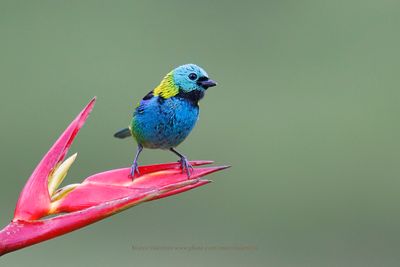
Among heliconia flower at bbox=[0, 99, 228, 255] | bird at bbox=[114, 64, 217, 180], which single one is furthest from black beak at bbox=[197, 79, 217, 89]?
heliconia flower at bbox=[0, 99, 228, 255]

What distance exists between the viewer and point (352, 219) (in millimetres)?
3396

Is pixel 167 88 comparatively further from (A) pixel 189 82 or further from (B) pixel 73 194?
(B) pixel 73 194

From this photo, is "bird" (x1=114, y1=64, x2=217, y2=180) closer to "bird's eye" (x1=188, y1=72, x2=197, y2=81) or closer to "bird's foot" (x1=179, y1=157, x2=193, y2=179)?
"bird's eye" (x1=188, y1=72, x2=197, y2=81)

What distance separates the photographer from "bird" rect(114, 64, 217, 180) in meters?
1.31

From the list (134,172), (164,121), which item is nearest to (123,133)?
(164,121)

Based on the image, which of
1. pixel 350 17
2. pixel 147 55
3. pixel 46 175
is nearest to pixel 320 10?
pixel 350 17

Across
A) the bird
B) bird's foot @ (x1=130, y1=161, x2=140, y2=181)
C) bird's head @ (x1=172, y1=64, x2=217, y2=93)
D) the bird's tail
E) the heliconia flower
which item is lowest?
the heliconia flower

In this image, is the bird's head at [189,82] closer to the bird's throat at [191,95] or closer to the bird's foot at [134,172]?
the bird's throat at [191,95]

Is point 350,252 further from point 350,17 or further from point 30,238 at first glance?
point 30,238

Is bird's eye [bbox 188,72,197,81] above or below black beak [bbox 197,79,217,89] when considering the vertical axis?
above

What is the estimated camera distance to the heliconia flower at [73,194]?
40.1 inches

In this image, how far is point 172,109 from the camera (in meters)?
1.35

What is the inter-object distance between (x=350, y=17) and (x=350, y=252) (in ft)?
4.70

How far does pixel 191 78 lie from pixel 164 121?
91 millimetres
